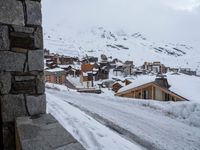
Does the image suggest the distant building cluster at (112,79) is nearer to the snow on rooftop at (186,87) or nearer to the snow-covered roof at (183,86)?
the snow-covered roof at (183,86)

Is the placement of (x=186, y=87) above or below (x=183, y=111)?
above

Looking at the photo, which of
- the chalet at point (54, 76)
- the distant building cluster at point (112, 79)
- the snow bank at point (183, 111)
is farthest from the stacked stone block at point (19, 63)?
the chalet at point (54, 76)

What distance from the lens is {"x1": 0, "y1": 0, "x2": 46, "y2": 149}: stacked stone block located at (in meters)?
3.39

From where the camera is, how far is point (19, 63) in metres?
3.45

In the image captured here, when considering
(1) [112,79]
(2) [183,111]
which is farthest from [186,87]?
(1) [112,79]

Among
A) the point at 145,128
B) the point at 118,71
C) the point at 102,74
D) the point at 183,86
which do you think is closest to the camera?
the point at 145,128

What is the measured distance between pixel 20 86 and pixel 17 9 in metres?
0.82

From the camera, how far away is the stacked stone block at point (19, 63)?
3.39m

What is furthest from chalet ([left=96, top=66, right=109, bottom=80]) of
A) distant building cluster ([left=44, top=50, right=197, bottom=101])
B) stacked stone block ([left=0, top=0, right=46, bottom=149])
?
stacked stone block ([left=0, top=0, right=46, bottom=149])

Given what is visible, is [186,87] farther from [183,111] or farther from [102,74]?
[102,74]

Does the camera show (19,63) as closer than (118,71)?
Yes

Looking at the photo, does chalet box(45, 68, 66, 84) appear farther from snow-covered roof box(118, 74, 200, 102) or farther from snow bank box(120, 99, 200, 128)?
snow bank box(120, 99, 200, 128)

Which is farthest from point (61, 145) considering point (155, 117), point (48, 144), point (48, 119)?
point (155, 117)

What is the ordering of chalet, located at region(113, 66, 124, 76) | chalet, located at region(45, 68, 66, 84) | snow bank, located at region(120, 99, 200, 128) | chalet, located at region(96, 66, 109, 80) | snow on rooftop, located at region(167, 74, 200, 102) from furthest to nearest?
chalet, located at region(113, 66, 124, 76)
chalet, located at region(96, 66, 109, 80)
chalet, located at region(45, 68, 66, 84)
snow on rooftop, located at region(167, 74, 200, 102)
snow bank, located at region(120, 99, 200, 128)
